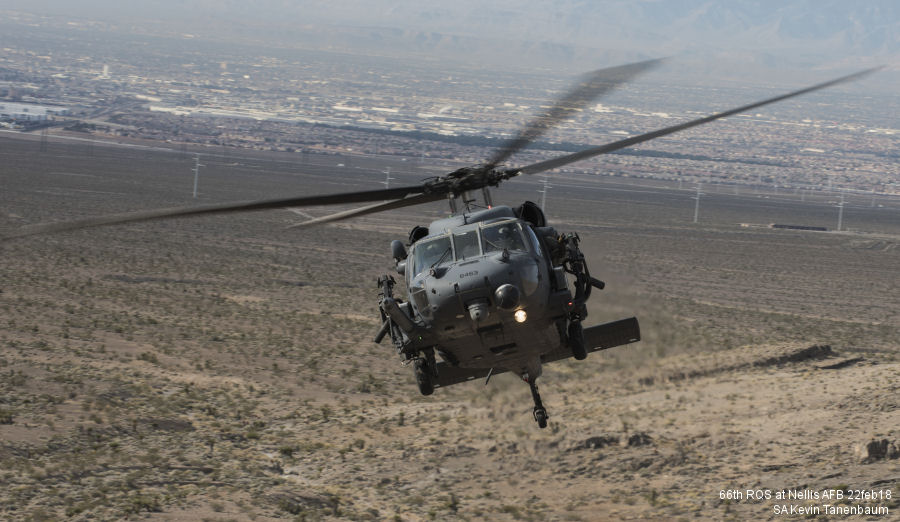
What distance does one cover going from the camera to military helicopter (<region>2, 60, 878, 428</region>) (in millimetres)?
19938

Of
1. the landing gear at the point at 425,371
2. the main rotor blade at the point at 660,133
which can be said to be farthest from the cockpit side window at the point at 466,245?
the landing gear at the point at 425,371

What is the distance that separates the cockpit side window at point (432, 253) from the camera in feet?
70.1

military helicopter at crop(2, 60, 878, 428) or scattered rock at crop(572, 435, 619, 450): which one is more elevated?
military helicopter at crop(2, 60, 878, 428)

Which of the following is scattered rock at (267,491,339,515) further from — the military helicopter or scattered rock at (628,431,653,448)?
scattered rock at (628,431,653,448)

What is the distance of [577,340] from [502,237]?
2.81 metres

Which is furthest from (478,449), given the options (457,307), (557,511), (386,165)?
(386,165)

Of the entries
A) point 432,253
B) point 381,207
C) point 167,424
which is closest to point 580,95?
point 432,253

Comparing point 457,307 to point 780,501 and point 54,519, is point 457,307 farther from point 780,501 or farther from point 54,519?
Result: point 54,519

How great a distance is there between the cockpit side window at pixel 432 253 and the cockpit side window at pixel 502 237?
0.83m

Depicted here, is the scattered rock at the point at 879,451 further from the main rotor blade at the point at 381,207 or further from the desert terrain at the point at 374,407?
the main rotor blade at the point at 381,207

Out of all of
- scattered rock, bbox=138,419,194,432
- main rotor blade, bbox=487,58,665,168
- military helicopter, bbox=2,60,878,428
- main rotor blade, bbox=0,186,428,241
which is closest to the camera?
main rotor blade, bbox=0,186,428,241

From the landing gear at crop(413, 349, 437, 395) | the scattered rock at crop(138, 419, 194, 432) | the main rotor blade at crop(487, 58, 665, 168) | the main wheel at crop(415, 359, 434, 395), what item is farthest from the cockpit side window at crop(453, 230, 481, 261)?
the scattered rock at crop(138, 419, 194, 432)

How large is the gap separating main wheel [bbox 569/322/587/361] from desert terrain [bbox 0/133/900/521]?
275 inches

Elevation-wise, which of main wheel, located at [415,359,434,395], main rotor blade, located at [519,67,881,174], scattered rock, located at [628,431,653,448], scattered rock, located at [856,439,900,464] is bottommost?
scattered rock, located at [628,431,653,448]
